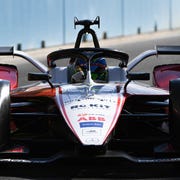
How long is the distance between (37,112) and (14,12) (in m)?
19.9

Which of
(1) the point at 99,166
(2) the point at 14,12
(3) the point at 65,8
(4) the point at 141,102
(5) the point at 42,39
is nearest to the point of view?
(1) the point at 99,166

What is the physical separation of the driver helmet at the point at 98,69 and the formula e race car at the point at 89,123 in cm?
20

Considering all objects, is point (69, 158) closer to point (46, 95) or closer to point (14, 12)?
point (46, 95)

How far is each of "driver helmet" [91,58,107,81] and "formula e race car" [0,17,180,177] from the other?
0.20 meters

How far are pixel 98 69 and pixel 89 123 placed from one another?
2.00 m

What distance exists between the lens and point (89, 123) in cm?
624

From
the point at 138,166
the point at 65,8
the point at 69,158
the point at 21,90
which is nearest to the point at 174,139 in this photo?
the point at 138,166

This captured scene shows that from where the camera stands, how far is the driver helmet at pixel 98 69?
812 centimetres

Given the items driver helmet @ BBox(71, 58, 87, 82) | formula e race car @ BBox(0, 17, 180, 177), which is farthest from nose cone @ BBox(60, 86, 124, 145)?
driver helmet @ BBox(71, 58, 87, 82)

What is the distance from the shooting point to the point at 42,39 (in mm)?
29094

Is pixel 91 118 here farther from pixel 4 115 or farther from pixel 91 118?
pixel 4 115

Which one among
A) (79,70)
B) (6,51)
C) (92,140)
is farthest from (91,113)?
(6,51)

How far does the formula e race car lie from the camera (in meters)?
6.17

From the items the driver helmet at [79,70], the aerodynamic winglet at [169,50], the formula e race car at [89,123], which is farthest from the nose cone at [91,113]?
the aerodynamic winglet at [169,50]
